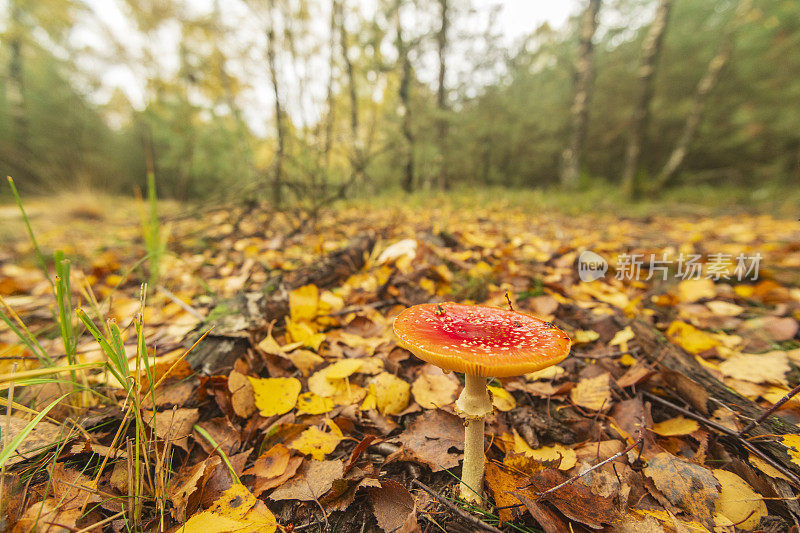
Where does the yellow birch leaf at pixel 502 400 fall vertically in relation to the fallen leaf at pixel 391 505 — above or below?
above

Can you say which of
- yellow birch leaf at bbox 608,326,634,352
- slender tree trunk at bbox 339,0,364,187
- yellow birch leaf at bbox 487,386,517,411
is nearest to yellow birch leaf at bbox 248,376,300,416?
yellow birch leaf at bbox 487,386,517,411

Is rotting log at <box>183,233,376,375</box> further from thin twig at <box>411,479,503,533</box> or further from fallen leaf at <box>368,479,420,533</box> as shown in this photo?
thin twig at <box>411,479,503,533</box>

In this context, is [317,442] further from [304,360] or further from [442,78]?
[442,78]

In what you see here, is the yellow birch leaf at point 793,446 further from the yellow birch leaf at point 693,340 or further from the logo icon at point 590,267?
the logo icon at point 590,267

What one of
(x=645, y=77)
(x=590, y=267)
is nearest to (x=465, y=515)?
(x=590, y=267)

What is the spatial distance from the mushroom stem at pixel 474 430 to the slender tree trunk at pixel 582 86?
9.39 m

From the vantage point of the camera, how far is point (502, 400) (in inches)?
52.0

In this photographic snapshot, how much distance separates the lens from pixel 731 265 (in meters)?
2.51

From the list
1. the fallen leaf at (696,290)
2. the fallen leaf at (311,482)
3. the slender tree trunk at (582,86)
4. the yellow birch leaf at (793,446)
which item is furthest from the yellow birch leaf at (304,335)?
the slender tree trunk at (582,86)

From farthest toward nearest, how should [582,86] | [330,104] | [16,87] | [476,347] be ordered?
[16,87]
[582,86]
[330,104]
[476,347]

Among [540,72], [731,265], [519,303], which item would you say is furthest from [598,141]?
[519,303]

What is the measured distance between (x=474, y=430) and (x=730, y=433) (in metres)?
0.92

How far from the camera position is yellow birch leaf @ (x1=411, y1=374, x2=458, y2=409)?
1281mm

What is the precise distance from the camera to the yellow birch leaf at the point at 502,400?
1298 mm
